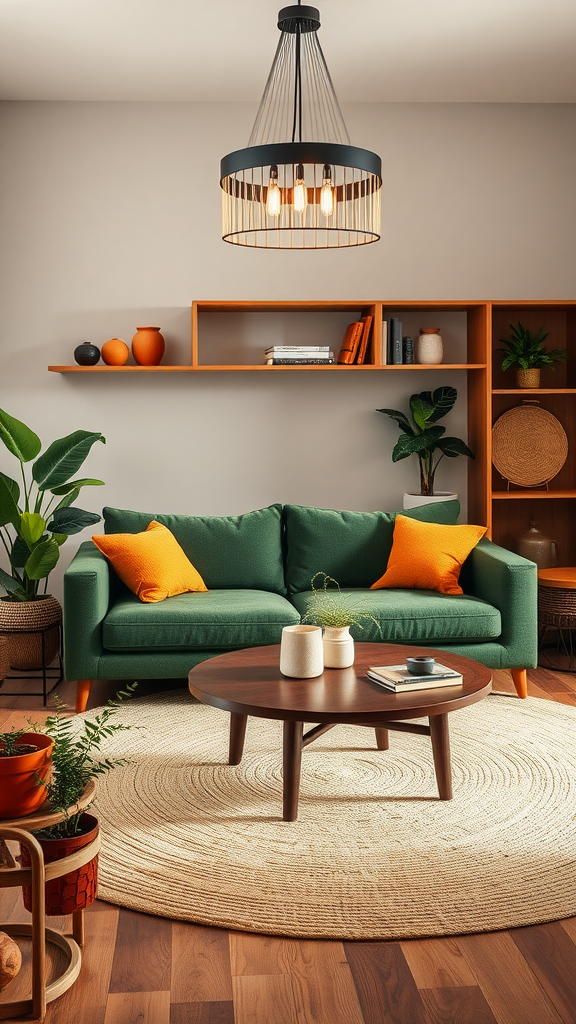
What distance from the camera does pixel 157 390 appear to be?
197 inches

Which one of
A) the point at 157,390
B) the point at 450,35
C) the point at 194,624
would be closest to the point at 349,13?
the point at 450,35

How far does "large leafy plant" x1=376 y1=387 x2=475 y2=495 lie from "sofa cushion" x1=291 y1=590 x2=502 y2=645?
1091 mm

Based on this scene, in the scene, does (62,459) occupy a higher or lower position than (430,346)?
lower

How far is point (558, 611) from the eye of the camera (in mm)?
4484

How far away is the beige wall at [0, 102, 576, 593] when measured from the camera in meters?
4.91

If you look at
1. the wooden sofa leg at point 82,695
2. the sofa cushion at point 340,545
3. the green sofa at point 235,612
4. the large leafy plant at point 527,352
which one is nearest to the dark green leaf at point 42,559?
the green sofa at point 235,612

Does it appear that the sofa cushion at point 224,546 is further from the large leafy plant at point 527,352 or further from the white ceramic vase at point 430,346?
the large leafy plant at point 527,352

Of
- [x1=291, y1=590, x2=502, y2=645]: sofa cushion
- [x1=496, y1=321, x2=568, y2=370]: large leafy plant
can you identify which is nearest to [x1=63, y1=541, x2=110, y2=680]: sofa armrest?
[x1=291, y1=590, x2=502, y2=645]: sofa cushion

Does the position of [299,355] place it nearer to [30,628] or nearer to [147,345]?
[147,345]

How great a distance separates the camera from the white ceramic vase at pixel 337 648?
307 cm

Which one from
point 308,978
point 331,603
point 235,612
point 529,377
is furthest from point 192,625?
point 529,377

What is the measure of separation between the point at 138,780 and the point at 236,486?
7.27 ft

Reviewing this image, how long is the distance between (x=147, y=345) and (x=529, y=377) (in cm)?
201

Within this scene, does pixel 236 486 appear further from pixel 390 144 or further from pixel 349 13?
pixel 349 13
